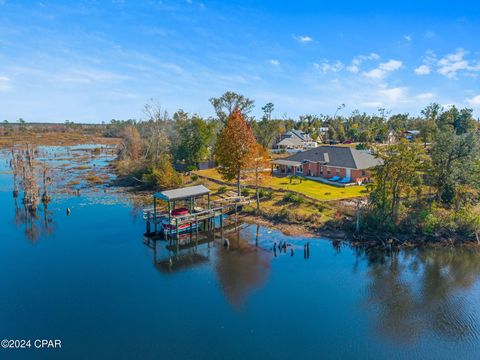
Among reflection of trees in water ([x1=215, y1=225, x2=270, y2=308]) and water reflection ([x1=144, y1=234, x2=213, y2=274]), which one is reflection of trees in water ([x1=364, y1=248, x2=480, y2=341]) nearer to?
reflection of trees in water ([x1=215, y1=225, x2=270, y2=308])

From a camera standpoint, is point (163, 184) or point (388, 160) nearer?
point (388, 160)

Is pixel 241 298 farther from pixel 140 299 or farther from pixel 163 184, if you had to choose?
pixel 163 184

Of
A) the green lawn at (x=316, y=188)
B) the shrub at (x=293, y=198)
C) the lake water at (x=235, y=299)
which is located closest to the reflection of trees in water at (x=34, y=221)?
the lake water at (x=235, y=299)

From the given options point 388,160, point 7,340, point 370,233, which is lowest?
point 7,340

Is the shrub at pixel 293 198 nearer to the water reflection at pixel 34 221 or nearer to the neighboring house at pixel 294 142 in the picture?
the water reflection at pixel 34 221

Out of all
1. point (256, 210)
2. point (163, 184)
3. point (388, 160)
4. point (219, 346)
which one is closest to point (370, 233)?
point (388, 160)

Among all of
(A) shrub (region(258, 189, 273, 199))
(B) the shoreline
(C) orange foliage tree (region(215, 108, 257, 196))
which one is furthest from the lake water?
(C) orange foliage tree (region(215, 108, 257, 196))
